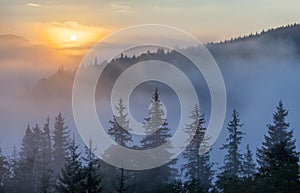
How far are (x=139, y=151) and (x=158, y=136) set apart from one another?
2087 mm

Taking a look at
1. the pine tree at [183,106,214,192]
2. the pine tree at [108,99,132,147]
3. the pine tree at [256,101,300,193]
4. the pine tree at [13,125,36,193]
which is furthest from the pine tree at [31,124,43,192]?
the pine tree at [256,101,300,193]

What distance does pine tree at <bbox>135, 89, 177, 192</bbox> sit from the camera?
50.2 meters

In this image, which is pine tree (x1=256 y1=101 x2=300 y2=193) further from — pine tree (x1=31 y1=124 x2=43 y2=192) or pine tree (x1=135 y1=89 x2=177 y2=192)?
pine tree (x1=31 y1=124 x2=43 y2=192)

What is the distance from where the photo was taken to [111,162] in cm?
5378

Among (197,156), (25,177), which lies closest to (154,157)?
(197,156)

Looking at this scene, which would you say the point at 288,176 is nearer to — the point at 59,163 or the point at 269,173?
the point at 269,173

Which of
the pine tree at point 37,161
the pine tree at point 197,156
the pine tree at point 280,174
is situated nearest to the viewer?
the pine tree at point 280,174

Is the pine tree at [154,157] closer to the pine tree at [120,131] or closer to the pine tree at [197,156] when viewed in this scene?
the pine tree at [197,156]

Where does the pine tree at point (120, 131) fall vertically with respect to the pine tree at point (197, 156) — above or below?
above

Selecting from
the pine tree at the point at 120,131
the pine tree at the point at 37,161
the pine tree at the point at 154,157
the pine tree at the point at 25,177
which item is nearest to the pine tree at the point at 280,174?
the pine tree at the point at 154,157

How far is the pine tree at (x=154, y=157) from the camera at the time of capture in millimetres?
50156

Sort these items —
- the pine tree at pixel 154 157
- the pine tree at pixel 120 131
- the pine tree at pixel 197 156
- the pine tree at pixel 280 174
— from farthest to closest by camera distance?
the pine tree at pixel 120 131
the pine tree at pixel 197 156
the pine tree at pixel 154 157
the pine tree at pixel 280 174

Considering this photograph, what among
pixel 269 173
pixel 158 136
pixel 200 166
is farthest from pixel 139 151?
pixel 269 173

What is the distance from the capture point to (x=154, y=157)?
5125 cm
